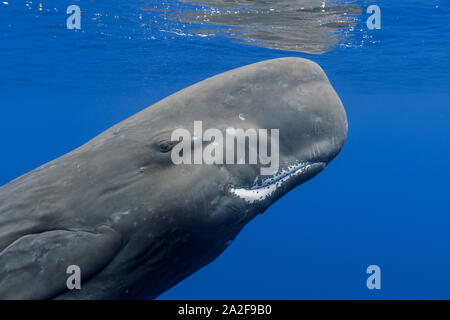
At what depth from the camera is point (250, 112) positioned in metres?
2.85

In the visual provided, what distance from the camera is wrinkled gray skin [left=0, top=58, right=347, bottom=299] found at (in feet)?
7.98

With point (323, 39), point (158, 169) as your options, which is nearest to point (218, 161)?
point (158, 169)

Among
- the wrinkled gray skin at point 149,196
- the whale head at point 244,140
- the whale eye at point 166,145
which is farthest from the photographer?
the whale eye at point 166,145

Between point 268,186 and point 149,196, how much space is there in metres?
0.82

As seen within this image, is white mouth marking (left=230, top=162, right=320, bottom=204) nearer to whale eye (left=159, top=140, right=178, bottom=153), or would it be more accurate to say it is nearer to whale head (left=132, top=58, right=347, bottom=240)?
whale head (left=132, top=58, right=347, bottom=240)

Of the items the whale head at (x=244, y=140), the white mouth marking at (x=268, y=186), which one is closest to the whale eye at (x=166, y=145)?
the whale head at (x=244, y=140)

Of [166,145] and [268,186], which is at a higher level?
[166,145]

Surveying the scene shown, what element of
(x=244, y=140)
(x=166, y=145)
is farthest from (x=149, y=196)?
(x=244, y=140)

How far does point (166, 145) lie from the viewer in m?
2.73

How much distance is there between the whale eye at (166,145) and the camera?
8.94 ft

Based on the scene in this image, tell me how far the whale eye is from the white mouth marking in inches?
19.9

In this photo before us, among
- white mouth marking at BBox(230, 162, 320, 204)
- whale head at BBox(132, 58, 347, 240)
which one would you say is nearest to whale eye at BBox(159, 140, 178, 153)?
whale head at BBox(132, 58, 347, 240)

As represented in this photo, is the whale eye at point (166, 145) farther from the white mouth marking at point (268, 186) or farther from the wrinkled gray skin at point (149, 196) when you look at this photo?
the white mouth marking at point (268, 186)

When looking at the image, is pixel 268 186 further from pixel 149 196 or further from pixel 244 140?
pixel 149 196
